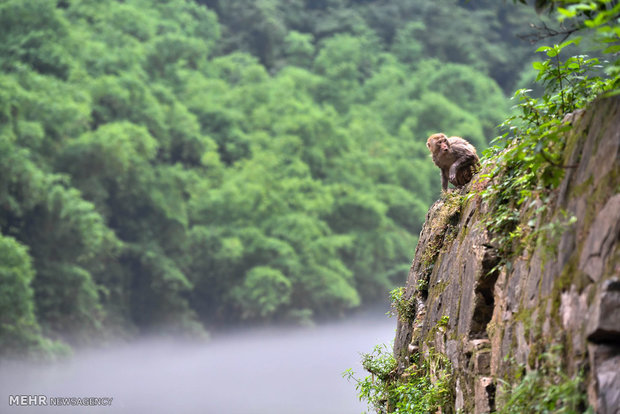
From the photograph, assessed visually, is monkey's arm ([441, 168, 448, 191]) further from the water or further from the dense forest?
the dense forest

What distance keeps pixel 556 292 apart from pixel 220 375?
25.1 meters

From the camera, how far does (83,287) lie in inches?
1061

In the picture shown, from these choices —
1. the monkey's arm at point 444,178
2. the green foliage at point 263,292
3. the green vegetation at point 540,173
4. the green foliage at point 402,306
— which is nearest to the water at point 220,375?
the green foliage at point 263,292

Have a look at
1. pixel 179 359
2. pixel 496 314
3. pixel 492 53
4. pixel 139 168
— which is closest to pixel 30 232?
pixel 139 168

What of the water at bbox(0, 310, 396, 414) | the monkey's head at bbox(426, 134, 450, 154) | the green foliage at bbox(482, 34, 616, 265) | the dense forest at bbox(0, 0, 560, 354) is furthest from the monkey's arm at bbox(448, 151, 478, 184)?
the dense forest at bbox(0, 0, 560, 354)

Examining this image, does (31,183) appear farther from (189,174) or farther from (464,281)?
(464,281)

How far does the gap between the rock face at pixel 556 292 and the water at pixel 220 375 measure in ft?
47.4

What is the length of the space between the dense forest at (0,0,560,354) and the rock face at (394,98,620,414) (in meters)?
20.2

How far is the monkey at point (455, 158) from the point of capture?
6.75 m

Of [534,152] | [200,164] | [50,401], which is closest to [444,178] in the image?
[534,152]

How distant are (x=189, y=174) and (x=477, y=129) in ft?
46.9

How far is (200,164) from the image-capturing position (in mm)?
36156

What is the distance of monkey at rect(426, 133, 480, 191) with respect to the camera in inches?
266

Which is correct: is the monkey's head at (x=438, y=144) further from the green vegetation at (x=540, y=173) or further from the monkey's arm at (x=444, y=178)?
the green vegetation at (x=540, y=173)
